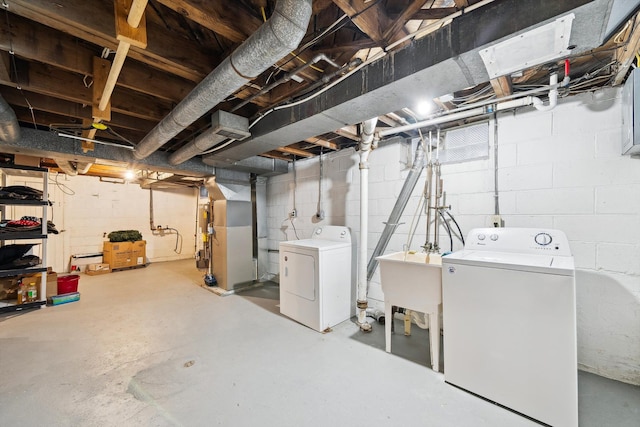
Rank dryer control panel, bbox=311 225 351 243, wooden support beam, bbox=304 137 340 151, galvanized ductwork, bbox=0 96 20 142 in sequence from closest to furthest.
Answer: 1. galvanized ductwork, bbox=0 96 20 142
2. wooden support beam, bbox=304 137 340 151
3. dryer control panel, bbox=311 225 351 243

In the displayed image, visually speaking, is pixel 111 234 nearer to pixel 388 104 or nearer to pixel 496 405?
pixel 388 104

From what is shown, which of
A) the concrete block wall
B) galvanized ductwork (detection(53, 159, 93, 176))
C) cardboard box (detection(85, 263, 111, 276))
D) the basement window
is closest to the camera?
the basement window

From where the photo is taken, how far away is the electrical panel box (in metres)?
1.57

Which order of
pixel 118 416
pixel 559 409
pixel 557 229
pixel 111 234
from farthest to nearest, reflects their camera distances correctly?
1. pixel 111 234
2. pixel 557 229
3. pixel 118 416
4. pixel 559 409

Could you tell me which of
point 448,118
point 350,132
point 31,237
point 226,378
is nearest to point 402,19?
point 448,118

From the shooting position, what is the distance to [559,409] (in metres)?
1.50

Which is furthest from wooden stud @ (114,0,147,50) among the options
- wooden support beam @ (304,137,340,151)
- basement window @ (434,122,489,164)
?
basement window @ (434,122,489,164)

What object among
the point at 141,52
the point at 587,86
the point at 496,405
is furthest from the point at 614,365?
the point at 141,52

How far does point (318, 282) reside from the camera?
278cm

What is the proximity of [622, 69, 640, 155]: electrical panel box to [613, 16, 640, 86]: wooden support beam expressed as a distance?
0.22 ft

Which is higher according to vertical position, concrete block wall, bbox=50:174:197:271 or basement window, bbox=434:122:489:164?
basement window, bbox=434:122:489:164

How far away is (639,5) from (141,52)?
95.9 inches

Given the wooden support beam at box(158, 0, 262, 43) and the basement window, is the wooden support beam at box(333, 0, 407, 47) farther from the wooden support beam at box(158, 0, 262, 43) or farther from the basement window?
the basement window

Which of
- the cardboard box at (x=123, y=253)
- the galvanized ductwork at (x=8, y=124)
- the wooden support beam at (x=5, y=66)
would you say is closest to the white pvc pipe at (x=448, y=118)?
the wooden support beam at (x=5, y=66)
